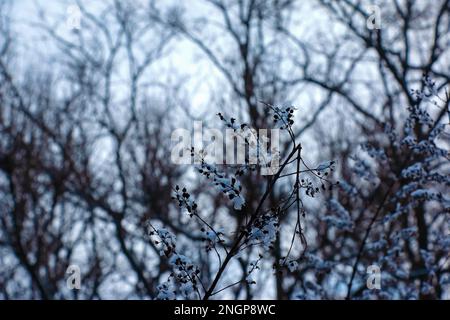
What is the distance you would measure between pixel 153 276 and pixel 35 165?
3.28 m

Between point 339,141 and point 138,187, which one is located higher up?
point 339,141

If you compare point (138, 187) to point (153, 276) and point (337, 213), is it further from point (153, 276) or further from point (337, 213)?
point (337, 213)

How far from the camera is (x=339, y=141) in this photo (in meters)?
13.3

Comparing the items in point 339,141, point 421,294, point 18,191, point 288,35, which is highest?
point 288,35

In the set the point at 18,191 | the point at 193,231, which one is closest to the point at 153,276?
the point at 193,231
